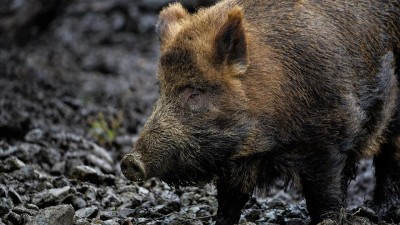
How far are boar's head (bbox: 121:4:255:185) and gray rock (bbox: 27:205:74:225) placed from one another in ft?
2.35

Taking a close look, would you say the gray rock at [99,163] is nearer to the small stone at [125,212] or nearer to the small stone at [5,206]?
the small stone at [125,212]

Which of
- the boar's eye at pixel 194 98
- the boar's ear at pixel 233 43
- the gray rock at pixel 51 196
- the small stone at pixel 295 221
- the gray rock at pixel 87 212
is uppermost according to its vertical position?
the boar's ear at pixel 233 43

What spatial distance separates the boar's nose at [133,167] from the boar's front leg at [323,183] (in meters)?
1.32

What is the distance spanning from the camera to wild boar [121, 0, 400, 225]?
6086mm

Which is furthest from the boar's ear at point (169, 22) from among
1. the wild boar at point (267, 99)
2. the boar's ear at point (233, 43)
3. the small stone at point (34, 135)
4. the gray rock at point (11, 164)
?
the small stone at point (34, 135)

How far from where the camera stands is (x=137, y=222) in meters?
6.85

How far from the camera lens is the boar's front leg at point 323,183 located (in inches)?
255

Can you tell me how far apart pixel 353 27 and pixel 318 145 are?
109 cm

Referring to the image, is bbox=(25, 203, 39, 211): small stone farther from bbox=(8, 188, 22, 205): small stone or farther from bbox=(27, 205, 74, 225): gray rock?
bbox=(27, 205, 74, 225): gray rock

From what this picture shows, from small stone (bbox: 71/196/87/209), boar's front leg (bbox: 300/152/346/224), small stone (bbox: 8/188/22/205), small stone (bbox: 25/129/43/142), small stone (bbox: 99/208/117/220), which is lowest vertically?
boar's front leg (bbox: 300/152/346/224)

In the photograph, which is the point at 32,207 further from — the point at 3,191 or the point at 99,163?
the point at 99,163

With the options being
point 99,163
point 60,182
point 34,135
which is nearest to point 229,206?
point 60,182

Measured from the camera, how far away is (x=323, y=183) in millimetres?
6539

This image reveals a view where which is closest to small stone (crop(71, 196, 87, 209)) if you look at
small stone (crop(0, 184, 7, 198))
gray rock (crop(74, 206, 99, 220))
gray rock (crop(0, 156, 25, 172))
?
gray rock (crop(74, 206, 99, 220))
